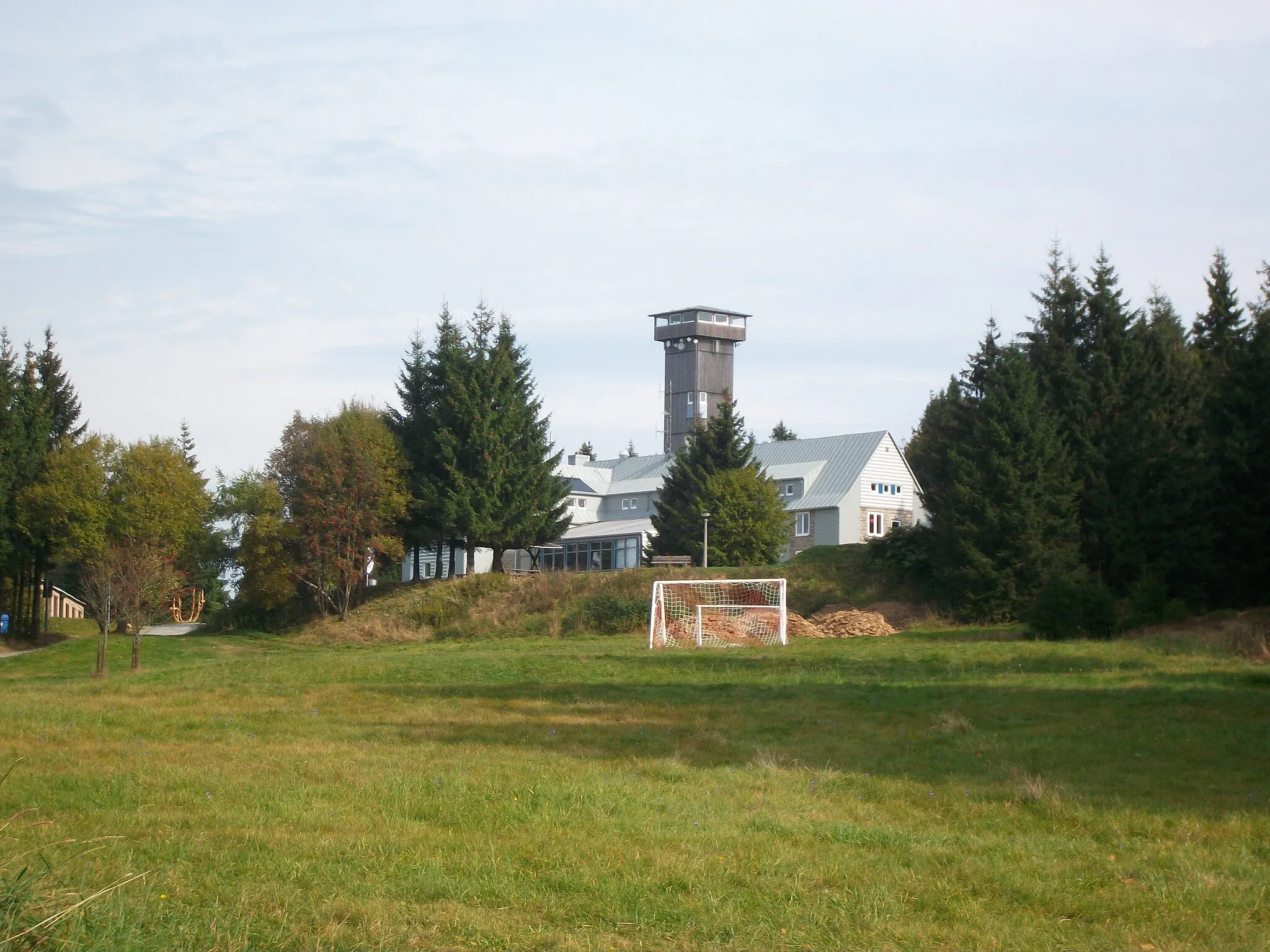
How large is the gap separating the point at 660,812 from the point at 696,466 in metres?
44.4

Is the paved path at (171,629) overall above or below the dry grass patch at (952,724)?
below

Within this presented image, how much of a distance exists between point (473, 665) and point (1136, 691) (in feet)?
37.0

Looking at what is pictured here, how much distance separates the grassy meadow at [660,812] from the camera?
6496 mm

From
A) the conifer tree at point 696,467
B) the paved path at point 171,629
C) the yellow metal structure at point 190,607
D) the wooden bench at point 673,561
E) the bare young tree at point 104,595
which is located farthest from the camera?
the yellow metal structure at point 190,607

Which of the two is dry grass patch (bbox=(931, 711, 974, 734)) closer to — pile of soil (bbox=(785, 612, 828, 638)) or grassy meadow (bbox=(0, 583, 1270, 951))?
grassy meadow (bbox=(0, 583, 1270, 951))

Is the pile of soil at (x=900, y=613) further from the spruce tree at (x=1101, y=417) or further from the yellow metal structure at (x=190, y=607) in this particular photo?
the yellow metal structure at (x=190, y=607)

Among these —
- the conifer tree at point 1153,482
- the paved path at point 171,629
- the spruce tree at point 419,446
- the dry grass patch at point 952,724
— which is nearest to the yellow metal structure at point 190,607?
the paved path at point 171,629

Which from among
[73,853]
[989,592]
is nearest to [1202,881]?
[73,853]

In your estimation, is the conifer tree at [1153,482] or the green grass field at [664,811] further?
the conifer tree at [1153,482]

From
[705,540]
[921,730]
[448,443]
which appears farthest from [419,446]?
[921,730]

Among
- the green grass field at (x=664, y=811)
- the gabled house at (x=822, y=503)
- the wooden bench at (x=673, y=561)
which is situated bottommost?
the green grass field at (x=664, y=811)

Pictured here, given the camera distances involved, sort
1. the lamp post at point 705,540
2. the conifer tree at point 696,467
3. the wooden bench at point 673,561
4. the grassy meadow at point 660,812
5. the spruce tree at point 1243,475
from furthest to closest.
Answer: the conifer tree at point 696,467, the lamp post at point 705,540, the wooden bench at point 673,561, the spruce tree at point 1243,475, the grassy meadow at point 660,812

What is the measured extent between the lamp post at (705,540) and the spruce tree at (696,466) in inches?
63.6

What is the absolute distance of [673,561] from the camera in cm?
4725
